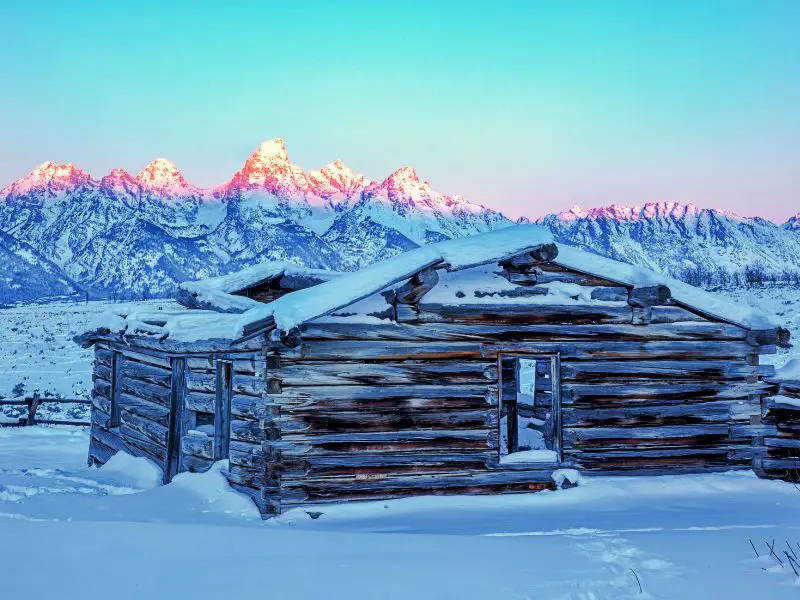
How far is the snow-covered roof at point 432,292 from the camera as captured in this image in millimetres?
8172

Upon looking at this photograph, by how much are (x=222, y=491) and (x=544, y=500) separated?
12.9ft

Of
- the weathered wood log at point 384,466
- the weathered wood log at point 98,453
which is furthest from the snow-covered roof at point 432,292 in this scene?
the weathered wood log at point 98,453

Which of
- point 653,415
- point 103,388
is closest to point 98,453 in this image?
point 103,388

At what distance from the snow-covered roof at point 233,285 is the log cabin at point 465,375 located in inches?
77.8

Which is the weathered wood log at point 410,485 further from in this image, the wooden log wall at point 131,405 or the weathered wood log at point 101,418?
the weathered wood log at point 101,418

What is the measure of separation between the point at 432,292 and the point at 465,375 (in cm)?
109

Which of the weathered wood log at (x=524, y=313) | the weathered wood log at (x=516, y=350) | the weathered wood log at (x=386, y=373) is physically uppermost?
the weathered wood log at (x=524, y=313)

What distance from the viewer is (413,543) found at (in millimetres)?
7051

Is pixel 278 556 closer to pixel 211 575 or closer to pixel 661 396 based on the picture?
pixel 211 575

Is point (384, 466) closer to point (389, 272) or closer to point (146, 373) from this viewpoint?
point (389, 272)

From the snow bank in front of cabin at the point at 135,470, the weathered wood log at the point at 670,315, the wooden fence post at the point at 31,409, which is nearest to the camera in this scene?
the weathered wood log at the point at 670,315

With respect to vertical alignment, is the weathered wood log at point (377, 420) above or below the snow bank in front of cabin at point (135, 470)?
above

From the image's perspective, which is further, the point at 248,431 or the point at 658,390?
the point at 658,390

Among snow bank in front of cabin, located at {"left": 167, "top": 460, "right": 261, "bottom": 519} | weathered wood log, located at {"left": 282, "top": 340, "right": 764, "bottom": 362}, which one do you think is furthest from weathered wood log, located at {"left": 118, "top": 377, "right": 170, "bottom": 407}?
weathered wood log, located at {"left": 282, "top": 340, "right": 764, "bottom": 362}
